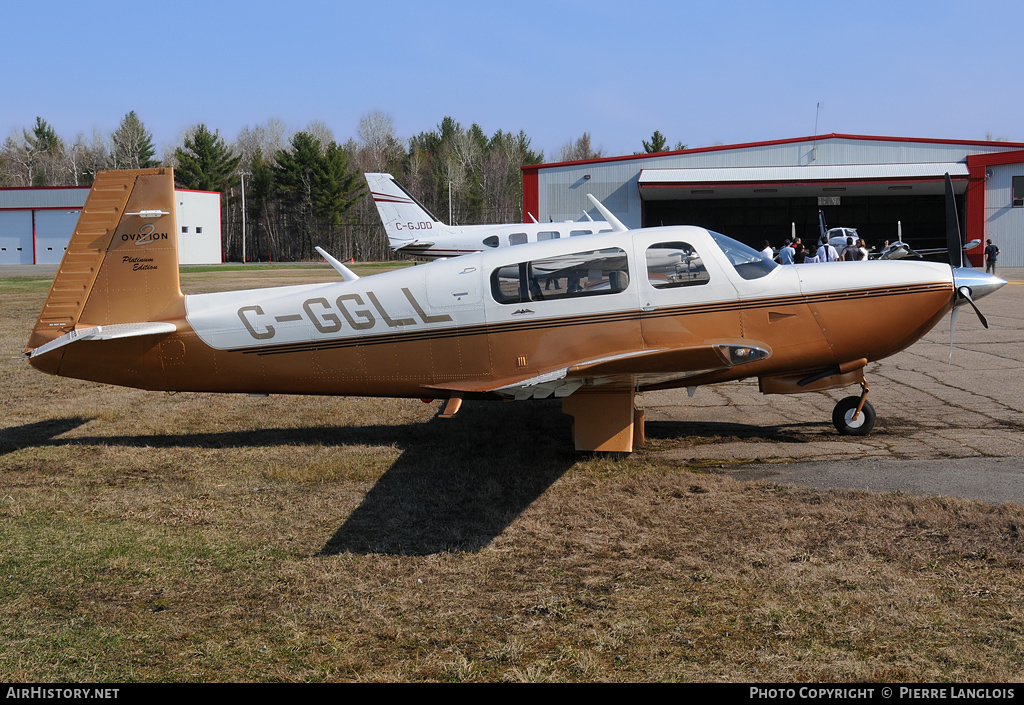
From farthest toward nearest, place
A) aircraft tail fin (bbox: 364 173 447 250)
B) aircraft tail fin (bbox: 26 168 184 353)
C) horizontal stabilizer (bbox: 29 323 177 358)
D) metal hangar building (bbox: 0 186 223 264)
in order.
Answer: metal hangar building (bbox: 0 186 223 264) < aircraft tail fin (bbox: 364 173 447 250) < aircraft tail fin (bbox: 26 168 184 353) < horizontal stabilizer (bbox: 29 323 177 358)

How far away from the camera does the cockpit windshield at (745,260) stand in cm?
763

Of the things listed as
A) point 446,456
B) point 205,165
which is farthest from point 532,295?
point 205,165

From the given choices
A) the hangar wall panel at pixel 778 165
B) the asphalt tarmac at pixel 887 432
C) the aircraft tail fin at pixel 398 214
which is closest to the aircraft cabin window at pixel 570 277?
the asphalt tarmac at pixel 887 432

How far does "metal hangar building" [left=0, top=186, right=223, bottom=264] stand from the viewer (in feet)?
222

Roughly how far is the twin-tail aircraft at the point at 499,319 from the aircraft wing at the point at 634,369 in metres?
0.04

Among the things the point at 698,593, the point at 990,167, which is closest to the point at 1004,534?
the point at 698,593

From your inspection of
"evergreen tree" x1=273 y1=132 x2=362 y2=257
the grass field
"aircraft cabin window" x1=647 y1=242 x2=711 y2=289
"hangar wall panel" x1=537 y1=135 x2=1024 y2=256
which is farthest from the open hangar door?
the grass field

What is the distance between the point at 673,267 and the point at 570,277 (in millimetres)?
969

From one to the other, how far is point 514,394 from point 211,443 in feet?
13.5

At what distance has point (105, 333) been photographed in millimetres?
8320

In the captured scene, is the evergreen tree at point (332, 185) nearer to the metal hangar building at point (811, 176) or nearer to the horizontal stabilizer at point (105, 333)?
the metal hangar building at point (811, 176)

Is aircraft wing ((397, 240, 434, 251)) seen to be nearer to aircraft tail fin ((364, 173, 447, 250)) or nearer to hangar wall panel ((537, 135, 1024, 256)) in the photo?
aircraft tail fin ((364, 173, 447, 250))

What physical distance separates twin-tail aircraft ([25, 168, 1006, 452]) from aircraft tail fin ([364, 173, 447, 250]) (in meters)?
21.4

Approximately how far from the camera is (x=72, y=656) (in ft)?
14.3
